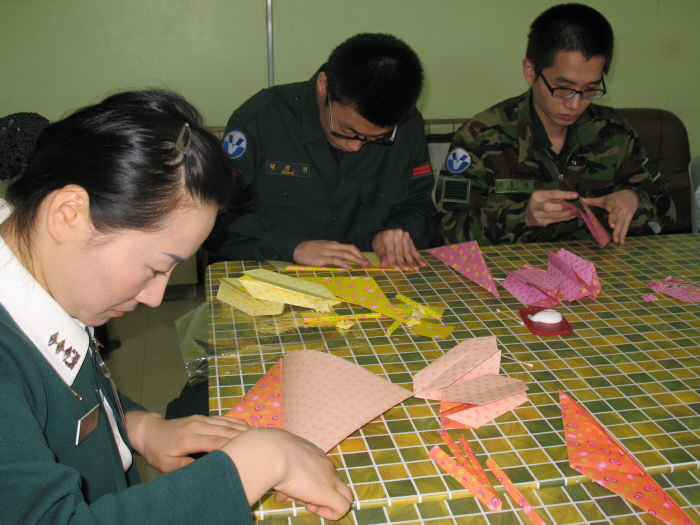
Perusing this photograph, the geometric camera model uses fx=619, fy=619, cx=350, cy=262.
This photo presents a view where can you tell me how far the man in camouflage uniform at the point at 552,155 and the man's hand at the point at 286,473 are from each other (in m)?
1.39

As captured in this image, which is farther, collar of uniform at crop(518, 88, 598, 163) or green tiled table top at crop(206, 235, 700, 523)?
collar of uniform at crop(518, 88, 598, 163)

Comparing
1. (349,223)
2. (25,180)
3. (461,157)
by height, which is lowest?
(349,223)

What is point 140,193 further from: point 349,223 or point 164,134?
point 349,223

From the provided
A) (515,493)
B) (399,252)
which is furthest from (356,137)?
(515,493)

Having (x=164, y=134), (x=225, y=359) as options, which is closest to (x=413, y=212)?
(x=225, y=359)

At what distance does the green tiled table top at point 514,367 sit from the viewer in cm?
95

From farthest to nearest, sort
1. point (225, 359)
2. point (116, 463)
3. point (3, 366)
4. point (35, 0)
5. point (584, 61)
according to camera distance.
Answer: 1. point (35, 0)
2. point (584, 61)
3. point (225, 359)
4. point (116, 463)
5. point (3, 366)

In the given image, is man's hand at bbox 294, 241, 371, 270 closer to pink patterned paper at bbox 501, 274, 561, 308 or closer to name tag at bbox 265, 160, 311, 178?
pink patterned paper at bbox 501, 274, 561, 308

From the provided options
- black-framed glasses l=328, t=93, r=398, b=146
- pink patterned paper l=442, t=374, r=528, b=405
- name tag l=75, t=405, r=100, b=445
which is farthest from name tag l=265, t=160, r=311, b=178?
name tag l=75, t=405, r=100, b=445

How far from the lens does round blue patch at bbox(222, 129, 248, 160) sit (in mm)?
2139

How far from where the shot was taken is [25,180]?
90cm

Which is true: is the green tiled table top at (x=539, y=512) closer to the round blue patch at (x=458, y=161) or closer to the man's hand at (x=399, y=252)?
the man's hand at (x=399, y=252)

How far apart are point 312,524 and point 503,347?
621 mm

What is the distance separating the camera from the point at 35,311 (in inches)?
33.3
